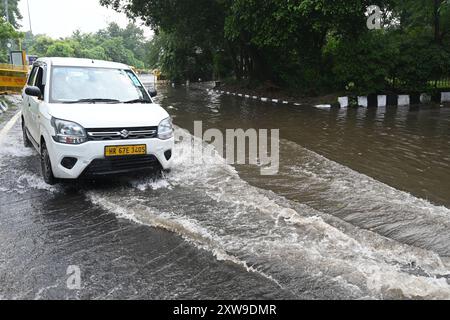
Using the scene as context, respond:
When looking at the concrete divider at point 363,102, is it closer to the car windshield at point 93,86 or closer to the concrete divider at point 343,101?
the concrete divider at point 343,101

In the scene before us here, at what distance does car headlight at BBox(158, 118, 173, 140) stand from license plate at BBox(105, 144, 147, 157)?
1.19 ft

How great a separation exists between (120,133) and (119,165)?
1.47ft

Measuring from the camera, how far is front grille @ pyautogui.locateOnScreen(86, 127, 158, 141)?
560 cm

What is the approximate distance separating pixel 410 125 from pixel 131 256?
9.88m

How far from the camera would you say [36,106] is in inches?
265

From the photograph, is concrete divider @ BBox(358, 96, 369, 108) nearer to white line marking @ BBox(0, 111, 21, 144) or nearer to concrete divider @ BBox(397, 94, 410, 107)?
concrete divider @ BBox(397, 94, 410, 107)

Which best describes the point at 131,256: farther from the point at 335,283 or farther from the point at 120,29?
the point at 120,29

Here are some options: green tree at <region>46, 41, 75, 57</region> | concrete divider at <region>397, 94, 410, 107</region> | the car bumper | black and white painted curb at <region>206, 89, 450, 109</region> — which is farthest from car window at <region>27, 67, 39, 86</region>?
green tree at <region>46, 41, 75, 57</region>

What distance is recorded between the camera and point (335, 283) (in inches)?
137

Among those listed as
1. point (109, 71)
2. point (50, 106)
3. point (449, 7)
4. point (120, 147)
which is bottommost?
point (120, 147)

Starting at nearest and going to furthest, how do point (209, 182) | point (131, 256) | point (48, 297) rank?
point (48, 297) → point (131, 256) → point (209, 182)

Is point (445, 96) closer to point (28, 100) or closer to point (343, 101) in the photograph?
point (343, 101)

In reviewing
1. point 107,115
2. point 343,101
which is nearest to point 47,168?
point 107,115
